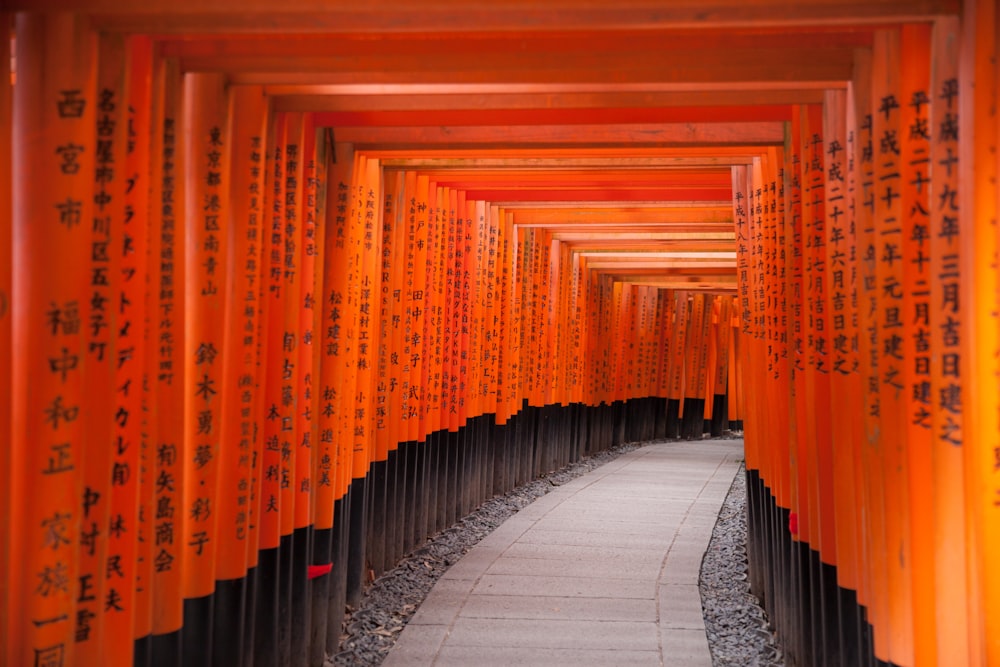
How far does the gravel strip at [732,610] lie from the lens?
5594 millimetres

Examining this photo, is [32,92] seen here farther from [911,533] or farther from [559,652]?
[559,652]

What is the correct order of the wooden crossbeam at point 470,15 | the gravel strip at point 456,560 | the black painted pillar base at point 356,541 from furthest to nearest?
the black painted pillar base at point 356,541 → the gravel strip at point 456,560 → the wooden crossbeam at point 470,15

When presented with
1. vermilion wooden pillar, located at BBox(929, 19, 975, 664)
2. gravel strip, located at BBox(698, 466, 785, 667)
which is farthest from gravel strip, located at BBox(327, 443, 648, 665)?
vermilion wooden pillar, located at BBox(929, 19, 975, 664)

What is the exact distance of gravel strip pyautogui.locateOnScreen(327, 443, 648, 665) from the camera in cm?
571

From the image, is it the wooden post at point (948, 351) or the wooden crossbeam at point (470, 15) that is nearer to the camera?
the wooden post at point (948, 351)

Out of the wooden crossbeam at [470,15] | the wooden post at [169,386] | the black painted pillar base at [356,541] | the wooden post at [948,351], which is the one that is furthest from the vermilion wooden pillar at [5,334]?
the black painted pillar base at [356,541]

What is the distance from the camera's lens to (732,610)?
6539 millimetres

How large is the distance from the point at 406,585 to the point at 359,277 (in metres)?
2.27

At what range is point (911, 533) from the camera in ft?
10.4

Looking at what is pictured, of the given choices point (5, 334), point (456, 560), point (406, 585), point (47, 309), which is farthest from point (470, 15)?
point (456, 560)

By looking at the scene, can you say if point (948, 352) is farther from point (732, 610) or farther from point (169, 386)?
point (732, 610)

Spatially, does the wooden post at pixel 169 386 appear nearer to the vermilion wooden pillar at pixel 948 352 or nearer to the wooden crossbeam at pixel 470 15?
the wooden crossbeam at pixel 470 15

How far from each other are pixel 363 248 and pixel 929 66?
3470 mm

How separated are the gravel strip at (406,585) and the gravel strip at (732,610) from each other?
1.79 m
